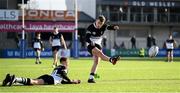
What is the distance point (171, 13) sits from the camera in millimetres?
77062

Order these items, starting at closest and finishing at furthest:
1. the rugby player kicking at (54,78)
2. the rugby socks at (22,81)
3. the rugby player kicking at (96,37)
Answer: the rugby socks at (22,81) → the rugby player kicking at (54,78) → the rugby player kicking at (96,37)

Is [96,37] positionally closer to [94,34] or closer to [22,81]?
[94,34]

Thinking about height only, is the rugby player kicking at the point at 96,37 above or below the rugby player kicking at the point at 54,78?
above

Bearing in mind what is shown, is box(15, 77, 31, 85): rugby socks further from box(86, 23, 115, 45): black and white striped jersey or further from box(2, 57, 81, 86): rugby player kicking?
box(86, 23, 115, 45): black and white striped jersey

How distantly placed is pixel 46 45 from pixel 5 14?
482 inches

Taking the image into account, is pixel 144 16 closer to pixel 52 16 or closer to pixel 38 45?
pixel 52 16

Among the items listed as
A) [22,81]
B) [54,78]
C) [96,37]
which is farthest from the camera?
[96,37]

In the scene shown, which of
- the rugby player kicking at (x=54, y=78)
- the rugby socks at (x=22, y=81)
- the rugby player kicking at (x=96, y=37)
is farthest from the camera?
the rugby player kicking at (x=96, y=37)

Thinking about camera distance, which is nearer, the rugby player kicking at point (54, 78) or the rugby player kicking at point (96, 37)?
the rugby player kicking at point (54, 78)

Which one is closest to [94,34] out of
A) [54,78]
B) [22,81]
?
[54,78]

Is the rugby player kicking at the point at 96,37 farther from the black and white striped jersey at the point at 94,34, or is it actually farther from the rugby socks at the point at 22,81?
the rugby socks at the point at 22,81

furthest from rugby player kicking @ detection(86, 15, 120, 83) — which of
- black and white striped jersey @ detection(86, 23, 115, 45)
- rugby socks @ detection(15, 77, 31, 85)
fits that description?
rugby socks @ detection(15, 77, 31, 85)

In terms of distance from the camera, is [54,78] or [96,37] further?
[96,37]

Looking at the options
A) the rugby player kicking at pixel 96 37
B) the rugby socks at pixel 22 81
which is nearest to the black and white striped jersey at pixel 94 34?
the rugby player kicking at pixel 96 37
